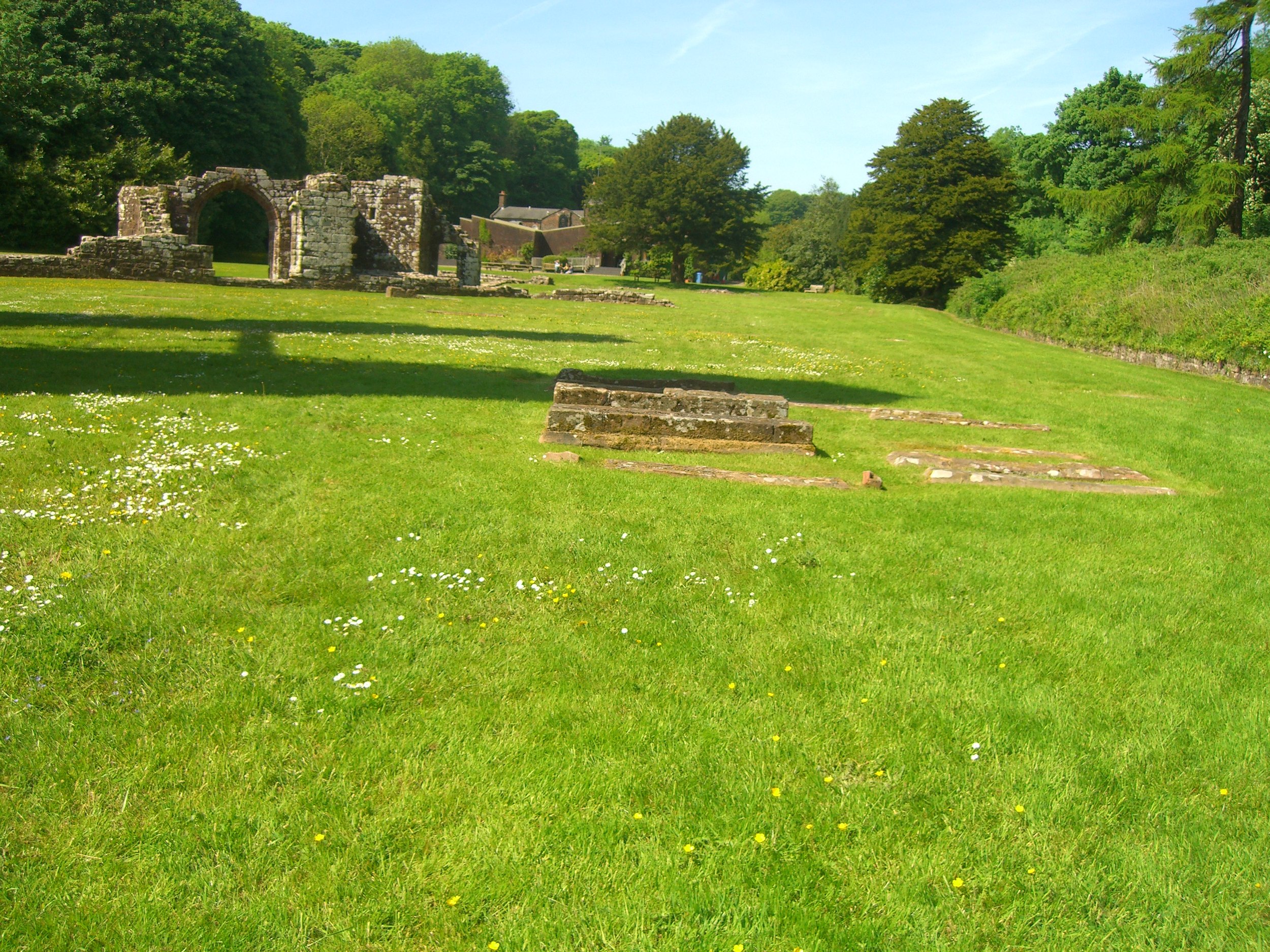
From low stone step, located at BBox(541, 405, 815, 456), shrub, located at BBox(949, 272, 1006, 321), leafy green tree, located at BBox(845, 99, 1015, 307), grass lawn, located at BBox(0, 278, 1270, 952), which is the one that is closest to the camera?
grass lawn, located at BBox(0, 278, 1270, 952)

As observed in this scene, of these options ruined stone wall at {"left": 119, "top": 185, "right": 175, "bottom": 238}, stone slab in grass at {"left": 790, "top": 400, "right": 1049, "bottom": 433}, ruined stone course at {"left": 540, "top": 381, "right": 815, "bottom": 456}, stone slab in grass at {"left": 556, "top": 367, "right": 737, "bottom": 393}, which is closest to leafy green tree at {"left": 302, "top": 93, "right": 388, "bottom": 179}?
ruined stone wall at {"left": 119, "top": 185, "right": 175, "bottom": 238}

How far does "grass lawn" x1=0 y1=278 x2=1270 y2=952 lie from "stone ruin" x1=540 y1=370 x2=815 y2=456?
66 cm

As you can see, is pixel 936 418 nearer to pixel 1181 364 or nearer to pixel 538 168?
pixel 1181 364

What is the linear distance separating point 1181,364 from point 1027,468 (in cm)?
1584

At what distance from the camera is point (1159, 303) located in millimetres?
22766

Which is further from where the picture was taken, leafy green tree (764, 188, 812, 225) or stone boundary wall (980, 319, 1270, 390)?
leafy green tree (764, 188, 812, 225)

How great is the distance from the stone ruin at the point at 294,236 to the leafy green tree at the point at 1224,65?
25.7 meters

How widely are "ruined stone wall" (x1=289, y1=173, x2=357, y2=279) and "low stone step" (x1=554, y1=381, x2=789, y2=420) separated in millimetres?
24335

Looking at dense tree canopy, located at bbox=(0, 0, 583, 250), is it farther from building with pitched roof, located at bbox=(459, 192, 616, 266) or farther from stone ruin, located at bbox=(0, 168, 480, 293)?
building with pitched roof, located at bbox=(459, 192, 616, 266)

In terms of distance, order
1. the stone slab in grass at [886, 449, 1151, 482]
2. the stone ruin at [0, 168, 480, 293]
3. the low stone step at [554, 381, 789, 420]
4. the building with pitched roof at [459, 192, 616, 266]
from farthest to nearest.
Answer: the building with pitched roof at [459, 192, 616, 266], the stone ruin at [0, 168, 480, 293], the low stone step at [554, 381, 789, 420], the stone slab in grass at [886, 449, 1151, 482]

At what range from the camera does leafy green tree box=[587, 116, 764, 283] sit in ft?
190

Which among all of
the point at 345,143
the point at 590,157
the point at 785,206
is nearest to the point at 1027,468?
the point at 345,143

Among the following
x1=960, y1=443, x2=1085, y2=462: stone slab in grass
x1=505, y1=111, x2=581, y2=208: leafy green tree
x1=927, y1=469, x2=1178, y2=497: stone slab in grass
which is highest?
x1=505, y1=111, x2=581, y2=208: leafy green tree

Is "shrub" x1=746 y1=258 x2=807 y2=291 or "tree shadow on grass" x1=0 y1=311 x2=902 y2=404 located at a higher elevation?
"shrub" x1=746 y1=258 x2=807 y2=291
